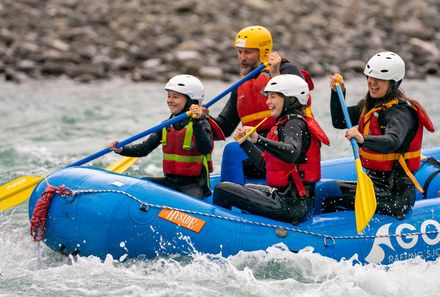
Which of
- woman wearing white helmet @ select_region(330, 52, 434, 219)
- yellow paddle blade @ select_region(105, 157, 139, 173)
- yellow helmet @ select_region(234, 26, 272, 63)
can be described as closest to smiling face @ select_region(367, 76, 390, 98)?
woman wearing white helmet @ select_region(330, 52, 434, 219)

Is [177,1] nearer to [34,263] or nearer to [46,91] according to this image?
[46,91]

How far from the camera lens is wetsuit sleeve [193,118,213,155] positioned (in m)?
6.78

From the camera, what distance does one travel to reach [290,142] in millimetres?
6223

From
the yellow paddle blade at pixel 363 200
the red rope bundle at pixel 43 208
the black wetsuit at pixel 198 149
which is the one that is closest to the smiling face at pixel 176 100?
the black wetsuit at pixel 198 149

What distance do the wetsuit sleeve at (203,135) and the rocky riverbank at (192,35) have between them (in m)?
10.0

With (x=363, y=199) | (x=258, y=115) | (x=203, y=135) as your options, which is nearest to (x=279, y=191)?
(x=363, y=199)

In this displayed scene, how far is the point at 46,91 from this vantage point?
1599 cm

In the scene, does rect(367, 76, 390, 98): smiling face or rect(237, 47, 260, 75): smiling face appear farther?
rect(237, 47, 260, 75): smiling face

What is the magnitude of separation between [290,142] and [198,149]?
977mm

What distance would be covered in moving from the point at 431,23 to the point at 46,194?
15783mm

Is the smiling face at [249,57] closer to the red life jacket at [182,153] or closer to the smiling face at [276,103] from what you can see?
the red life jacket at [182,153]

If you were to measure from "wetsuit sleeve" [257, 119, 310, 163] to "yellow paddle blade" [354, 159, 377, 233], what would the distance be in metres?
0.43

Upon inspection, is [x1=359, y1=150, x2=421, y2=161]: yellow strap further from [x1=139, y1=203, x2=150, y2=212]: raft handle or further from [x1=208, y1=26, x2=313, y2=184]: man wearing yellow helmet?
[x1=139, y1=203, x2=150, y2=212]: raft handle

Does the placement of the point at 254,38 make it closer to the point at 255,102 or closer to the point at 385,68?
the point at 255,102
